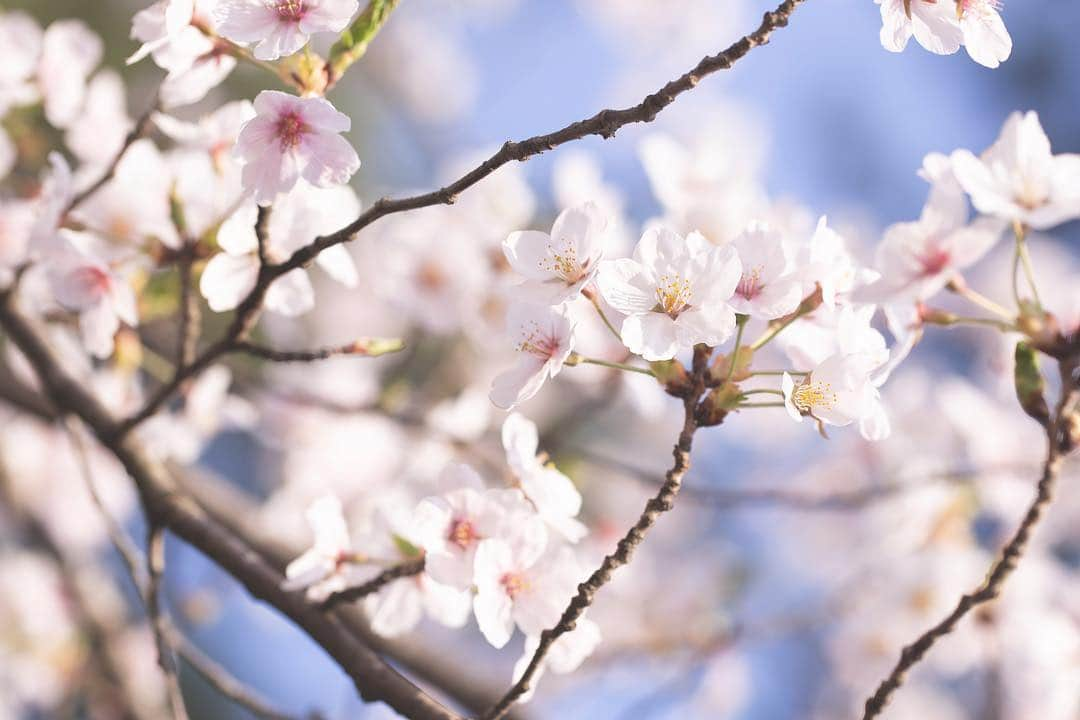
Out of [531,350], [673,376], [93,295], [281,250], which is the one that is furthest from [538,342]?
[93,295]

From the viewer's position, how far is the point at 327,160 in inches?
36.5

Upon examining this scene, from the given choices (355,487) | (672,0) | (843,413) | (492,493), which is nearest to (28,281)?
(492,493)

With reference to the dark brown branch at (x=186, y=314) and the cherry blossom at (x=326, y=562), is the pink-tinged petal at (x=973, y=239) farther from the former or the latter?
the dark brown branch at (x=186, y=314)

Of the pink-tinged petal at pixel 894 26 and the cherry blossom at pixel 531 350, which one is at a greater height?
the pink-tinged petal at pixel 894 26

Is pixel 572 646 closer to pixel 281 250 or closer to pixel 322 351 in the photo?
pixel 322 351

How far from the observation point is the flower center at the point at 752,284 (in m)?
0.91

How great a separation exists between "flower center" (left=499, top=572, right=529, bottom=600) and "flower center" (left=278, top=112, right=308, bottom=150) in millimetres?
463

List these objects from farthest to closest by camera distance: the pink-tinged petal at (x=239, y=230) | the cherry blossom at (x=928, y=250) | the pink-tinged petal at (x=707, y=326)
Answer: the pink-tinged petal at (x=239, y=230), the cherry blossom at (x=928, y=250), the pink-tinged petal at (x=707, y=326)

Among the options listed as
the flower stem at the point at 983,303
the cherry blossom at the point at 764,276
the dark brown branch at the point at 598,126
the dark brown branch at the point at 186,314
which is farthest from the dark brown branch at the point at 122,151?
the flower stem at the point at 983,303

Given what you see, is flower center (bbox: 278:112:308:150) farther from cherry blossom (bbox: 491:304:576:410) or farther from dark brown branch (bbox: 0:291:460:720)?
dark brown branch (bbox: 0:291:460:720)

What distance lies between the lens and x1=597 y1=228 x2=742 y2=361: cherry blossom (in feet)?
2.84

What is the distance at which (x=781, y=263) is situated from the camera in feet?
3.00

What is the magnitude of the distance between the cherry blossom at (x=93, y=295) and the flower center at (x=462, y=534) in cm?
48

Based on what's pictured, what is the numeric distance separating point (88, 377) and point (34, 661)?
1.30 metres
